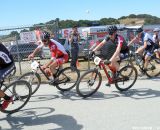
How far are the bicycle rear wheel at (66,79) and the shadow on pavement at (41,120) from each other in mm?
1772

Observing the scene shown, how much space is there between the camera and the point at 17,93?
771 centimetres

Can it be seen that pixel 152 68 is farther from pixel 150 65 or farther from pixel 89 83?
pixel 89 83

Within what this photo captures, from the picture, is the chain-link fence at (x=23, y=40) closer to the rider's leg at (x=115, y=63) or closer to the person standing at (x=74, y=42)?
the person standing at (x=74, y=42)

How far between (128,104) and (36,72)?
101 inches

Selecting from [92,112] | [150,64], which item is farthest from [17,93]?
[150,64]

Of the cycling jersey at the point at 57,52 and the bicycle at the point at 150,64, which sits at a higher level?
the cycling jersey at the point at 57,52

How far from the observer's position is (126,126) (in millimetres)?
6336

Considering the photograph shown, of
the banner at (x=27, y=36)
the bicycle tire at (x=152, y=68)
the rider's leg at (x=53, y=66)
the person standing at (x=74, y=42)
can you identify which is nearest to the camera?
the rider's leg at (x=53, y=66)

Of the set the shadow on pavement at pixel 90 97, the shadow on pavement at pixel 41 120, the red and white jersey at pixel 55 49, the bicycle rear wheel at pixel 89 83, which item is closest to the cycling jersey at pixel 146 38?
the shadow on pavement at pixel 90 97

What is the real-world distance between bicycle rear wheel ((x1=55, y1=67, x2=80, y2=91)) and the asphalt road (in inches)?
8.4

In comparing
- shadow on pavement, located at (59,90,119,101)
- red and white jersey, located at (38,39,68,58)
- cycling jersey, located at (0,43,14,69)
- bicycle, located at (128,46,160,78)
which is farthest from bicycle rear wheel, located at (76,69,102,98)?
bicycle, located at (128,46,160,78)

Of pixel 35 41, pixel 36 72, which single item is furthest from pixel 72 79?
pixel 35 41

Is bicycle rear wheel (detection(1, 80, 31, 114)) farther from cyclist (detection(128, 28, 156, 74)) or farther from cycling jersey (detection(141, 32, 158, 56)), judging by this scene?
Result: cycling jersey (detection(141, 32, 158, 56))

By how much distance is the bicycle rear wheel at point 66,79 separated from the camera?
9.52m
